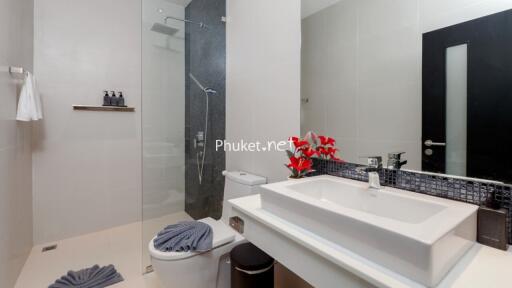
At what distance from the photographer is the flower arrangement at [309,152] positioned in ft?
4.24

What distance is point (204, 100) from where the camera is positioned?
7.67 feet

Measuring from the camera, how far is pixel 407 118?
1.07 metres

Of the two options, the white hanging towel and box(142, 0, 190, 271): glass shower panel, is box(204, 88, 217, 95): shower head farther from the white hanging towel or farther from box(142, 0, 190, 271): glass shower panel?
the white hanging towel

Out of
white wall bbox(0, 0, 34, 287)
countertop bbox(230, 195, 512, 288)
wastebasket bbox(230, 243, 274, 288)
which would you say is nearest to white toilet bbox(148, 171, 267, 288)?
wastebasket bbox(230, 243, 274, 288)

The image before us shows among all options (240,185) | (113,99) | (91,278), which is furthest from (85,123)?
(240,185)

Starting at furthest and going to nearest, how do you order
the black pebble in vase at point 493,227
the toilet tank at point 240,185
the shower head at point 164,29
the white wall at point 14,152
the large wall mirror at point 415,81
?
the shower head at point 164,29 → the toilet tank at point 240,185 → the white wall at point 14,152 → the large wall mirror at point 415,81 → the black pebble in vase at point 493,227

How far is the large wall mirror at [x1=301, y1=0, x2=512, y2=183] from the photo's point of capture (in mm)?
847

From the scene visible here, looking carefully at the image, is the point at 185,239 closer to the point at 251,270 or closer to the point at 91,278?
the point at 251,270

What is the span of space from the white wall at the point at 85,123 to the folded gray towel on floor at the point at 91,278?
2.62 ft

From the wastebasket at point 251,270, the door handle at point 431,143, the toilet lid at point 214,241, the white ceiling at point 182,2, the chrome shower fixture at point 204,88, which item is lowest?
the wastebasket at point 251,270

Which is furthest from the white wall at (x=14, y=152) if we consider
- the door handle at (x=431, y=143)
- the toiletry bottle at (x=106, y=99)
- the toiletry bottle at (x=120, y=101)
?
the door handle at (x=431, y=143)

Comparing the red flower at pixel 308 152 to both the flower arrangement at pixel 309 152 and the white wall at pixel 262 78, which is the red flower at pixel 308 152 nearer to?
the flower arrangement at pixel 309 152

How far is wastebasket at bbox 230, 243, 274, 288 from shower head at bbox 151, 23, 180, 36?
6.13 ft

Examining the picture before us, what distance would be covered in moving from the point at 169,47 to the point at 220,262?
1.80 meters
